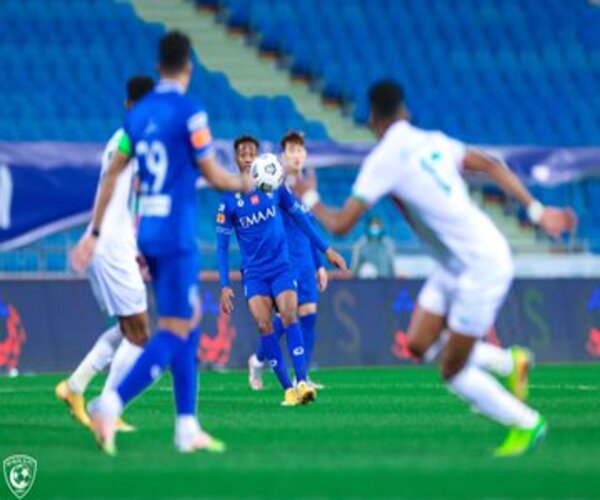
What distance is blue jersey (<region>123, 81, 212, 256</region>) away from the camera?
11656mm

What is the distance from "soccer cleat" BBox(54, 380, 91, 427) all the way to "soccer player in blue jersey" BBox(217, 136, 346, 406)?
352cm

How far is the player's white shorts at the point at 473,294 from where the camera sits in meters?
11.5

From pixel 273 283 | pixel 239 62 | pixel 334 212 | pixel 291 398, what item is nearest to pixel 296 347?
pixel 273 283

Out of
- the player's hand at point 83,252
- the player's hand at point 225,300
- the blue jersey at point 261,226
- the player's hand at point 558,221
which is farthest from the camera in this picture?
the player's hand at point 225,300

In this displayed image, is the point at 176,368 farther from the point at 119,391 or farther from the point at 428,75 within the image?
the point at 428,75

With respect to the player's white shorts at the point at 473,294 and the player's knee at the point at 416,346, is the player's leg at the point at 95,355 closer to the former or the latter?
the player's knee at the point at 416,346

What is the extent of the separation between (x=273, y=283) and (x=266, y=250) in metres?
0.31

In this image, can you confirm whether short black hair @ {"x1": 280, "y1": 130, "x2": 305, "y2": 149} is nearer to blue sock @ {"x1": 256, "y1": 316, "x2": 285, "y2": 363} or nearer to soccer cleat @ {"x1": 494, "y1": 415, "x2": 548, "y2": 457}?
blue sock @ {"x1": 256, "y1": 316, "x2": 285, "y2": 363}

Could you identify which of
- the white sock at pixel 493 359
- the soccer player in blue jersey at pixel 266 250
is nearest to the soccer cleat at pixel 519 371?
the white sock at pixel 493 359

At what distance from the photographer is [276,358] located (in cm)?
1780

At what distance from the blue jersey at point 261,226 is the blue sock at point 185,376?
630cm

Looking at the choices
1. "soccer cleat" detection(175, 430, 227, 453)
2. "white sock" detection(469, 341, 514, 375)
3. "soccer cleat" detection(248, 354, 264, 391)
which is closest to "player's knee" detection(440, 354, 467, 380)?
"white sock" detection(469, 341, 514, 375)

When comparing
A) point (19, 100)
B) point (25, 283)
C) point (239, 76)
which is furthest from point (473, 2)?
point (25, 283)

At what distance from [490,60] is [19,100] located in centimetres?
1034
